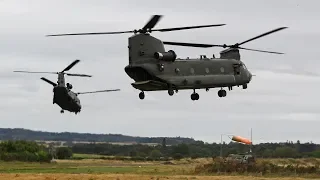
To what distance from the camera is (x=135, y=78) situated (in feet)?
205

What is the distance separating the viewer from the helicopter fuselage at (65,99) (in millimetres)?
126312

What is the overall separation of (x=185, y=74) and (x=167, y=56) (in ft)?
7.82

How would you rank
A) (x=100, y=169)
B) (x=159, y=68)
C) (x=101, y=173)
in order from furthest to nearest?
(x=100, y=169) < (x=101, y=173) < (x=159, y=68)

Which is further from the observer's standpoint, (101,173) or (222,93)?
(101,173)

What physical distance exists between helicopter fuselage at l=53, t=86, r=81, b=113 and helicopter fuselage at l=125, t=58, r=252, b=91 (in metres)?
60.6

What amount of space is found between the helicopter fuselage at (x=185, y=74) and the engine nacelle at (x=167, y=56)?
0.37m

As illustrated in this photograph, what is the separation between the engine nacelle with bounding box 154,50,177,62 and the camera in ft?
204

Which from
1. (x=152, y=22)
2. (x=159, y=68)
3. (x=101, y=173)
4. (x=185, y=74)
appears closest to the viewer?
(x=152, y=22)

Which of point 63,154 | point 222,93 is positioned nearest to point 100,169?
point 222,93

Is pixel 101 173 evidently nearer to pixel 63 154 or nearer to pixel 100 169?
pixel 100 169

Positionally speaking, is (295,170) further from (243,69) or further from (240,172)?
(243,69)

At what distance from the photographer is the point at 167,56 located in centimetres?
6256

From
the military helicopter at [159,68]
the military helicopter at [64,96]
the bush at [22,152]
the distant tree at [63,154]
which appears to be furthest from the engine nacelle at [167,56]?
the distant tree at [63,154]

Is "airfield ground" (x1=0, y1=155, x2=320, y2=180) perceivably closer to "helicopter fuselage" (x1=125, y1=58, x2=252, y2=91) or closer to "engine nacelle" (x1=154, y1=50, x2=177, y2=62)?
"helicopter fuselage" (x1=125, y1=58, x2=252, y2=91)
